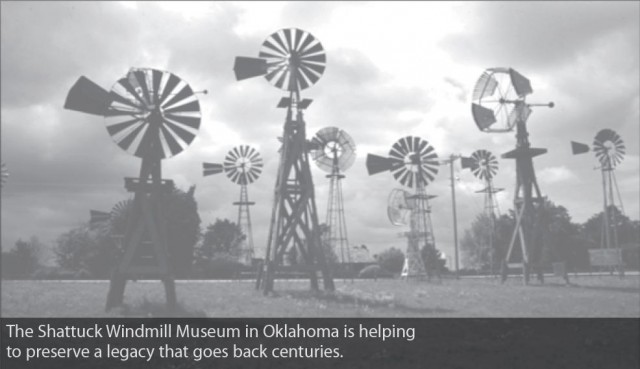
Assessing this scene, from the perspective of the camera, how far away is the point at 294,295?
17469mm

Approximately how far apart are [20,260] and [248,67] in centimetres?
2887

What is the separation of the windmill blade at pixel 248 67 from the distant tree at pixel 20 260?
25.7m

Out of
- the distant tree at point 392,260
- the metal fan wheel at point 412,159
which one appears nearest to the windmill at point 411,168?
the metal fan wheel at point 412,159

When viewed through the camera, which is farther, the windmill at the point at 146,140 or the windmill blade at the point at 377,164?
the windmill blade at the point at 377,164

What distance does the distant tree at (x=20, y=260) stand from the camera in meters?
37.5

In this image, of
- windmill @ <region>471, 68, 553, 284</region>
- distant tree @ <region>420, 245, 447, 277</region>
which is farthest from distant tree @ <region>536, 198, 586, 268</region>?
distant tree @ <region>420, 245, 447, 277</region>

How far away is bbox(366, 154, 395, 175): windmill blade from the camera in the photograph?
32.1 metres

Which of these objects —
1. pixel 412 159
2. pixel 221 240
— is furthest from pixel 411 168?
pixel 221 240

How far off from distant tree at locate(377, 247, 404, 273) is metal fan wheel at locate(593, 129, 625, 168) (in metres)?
40.2

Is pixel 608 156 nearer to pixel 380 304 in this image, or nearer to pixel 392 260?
pixel 380 304
